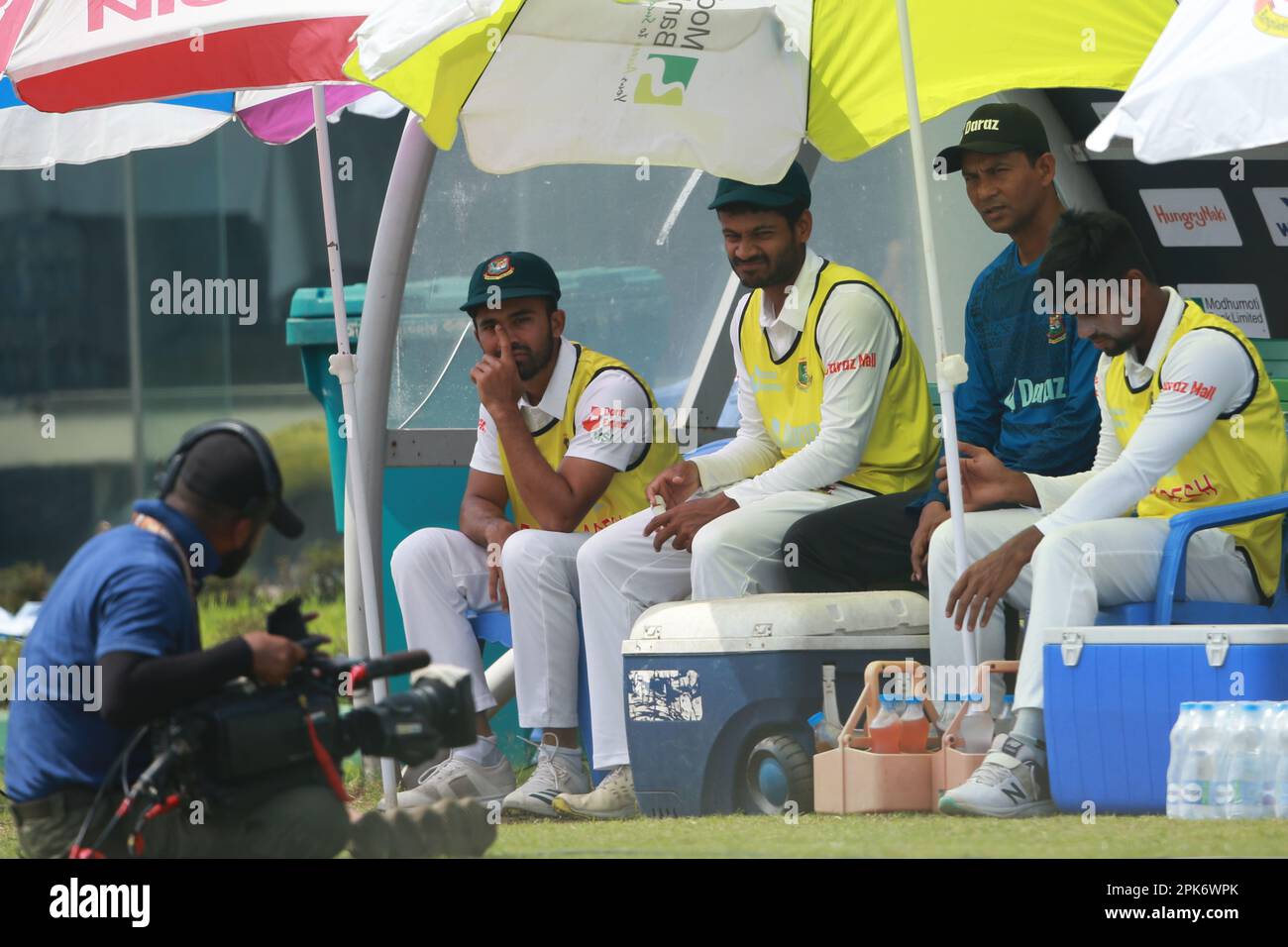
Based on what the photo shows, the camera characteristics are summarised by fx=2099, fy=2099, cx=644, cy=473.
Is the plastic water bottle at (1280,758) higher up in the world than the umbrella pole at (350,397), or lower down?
lower down

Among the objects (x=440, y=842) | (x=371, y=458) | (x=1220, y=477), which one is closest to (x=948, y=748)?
(x=1220, y=477)

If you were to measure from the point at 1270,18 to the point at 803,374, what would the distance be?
76.9 inches

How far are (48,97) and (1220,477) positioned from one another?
360 cm

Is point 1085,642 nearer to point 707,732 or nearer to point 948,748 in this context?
point 948,748

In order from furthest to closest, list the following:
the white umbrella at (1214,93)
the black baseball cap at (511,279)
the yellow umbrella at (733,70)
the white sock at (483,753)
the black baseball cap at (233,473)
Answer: the black baseball cap at (511,279), the white sock at (483,753), the yellow umbrella at (733,70), the white umbrella at (1214,93), the black baseball cap at (233,473)

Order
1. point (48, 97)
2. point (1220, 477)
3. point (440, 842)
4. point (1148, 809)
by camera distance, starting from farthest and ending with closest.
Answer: point (48, 97), point (1220, 477), point (1148, 809), point (440, 842)

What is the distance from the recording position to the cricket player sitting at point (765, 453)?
6.11 m

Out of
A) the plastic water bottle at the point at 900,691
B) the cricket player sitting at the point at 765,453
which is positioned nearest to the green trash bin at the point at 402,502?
the cricket player sitting at the point at 765,453

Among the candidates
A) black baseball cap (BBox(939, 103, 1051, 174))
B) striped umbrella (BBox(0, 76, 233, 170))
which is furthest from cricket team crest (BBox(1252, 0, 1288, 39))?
striped umbrella (BBox(0, 76, 233, 170))

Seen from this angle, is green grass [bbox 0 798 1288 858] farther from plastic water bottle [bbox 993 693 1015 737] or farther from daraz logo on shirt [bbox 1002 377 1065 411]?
daraz logo on shirt [bbox 1002 377 1065 411]

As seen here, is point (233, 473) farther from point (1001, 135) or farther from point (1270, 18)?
point (1001, 135)

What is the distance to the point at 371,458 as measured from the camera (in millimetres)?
7609

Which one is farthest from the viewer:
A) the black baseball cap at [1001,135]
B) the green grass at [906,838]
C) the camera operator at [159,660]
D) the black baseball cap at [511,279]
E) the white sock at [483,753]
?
the black baseball cap at [511,279]

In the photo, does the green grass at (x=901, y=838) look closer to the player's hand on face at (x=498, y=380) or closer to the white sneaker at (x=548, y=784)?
the white sneaker at (x=548, y=784)
